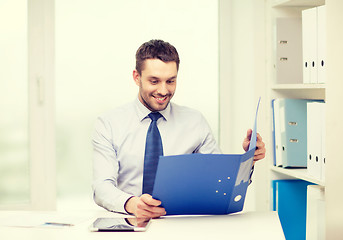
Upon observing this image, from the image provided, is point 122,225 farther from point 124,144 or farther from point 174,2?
point 174,2

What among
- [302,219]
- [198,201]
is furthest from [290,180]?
[198,201]

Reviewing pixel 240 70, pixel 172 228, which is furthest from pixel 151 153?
pixel 240 70

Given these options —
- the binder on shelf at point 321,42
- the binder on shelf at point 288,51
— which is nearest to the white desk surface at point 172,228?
the binder on shelf at point 321,42

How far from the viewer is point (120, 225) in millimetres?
1844

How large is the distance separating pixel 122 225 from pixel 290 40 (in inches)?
61.0

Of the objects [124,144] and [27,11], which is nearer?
[124,144]

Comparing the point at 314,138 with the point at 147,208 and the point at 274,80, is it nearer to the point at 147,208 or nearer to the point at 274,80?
the point at 274,80

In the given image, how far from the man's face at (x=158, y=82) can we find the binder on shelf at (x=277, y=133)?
0.65 metres

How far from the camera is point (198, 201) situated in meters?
1.96

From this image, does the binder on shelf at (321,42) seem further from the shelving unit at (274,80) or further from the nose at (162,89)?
the nose at (162,89)

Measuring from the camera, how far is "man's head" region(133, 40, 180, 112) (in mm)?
2504

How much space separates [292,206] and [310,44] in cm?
85

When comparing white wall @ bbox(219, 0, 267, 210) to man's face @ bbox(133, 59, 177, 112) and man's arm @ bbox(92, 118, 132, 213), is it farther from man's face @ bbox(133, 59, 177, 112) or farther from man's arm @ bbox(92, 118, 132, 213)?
man's arm @ bbox(92, 118, 132, 213)

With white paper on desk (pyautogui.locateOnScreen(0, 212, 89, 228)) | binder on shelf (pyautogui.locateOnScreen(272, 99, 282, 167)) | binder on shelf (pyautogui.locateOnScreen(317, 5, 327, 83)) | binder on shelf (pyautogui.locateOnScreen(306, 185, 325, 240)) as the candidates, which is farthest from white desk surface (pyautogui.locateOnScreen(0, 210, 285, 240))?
binder on shelf (pyautogui.locateOnScreen(272, 99, 282, 167))
